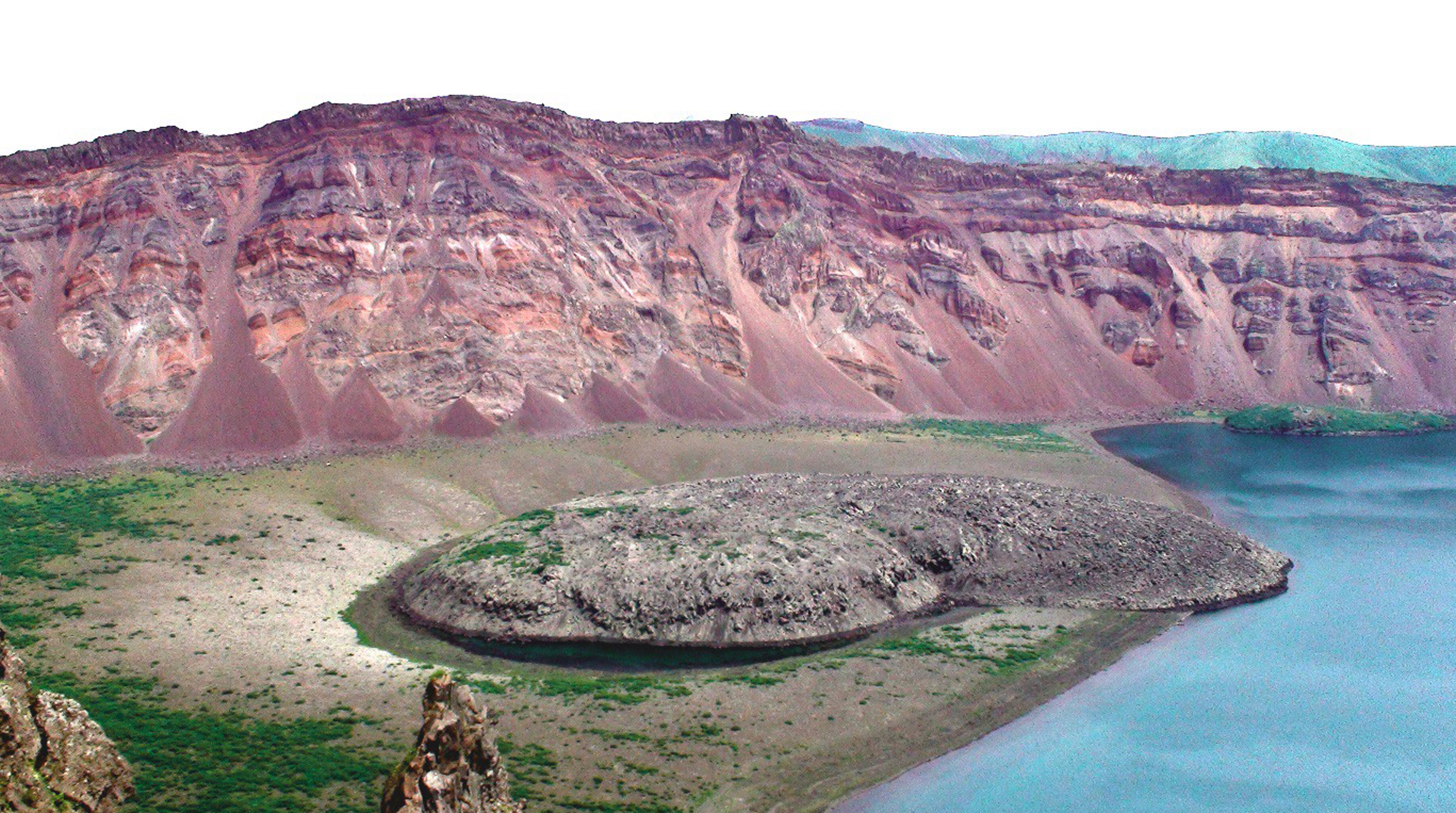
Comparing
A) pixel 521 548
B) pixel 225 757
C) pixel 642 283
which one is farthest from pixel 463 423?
pixel 225 757

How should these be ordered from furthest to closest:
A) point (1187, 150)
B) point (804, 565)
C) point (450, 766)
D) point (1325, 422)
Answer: point (1187, 150), point (1325, 422), point (804, 565), point (450, 766)

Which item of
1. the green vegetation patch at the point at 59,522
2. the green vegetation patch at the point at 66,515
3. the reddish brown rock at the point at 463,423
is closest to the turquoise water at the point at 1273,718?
the green vegetation patch at the point at 59,522

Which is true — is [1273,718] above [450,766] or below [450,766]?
below

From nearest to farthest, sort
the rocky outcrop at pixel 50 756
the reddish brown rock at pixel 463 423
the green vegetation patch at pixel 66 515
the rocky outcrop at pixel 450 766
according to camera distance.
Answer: the rocky outcrop at pixel 50 756, the rocky outcrop at pixel 450 766, the green vegetation patch at pixel 66 515, the reddish brown rock at pixel 463 423

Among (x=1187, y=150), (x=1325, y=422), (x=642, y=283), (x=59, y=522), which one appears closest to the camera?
(x=59, y=522)

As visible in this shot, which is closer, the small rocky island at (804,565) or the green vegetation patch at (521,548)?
the small rocky island at (804,565)

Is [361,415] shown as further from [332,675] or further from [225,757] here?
[225,757]

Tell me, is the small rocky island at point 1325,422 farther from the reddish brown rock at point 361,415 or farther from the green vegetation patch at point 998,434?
the reddish brown rock at point 361,415

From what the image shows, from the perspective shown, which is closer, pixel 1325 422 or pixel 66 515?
pixel 66 515
